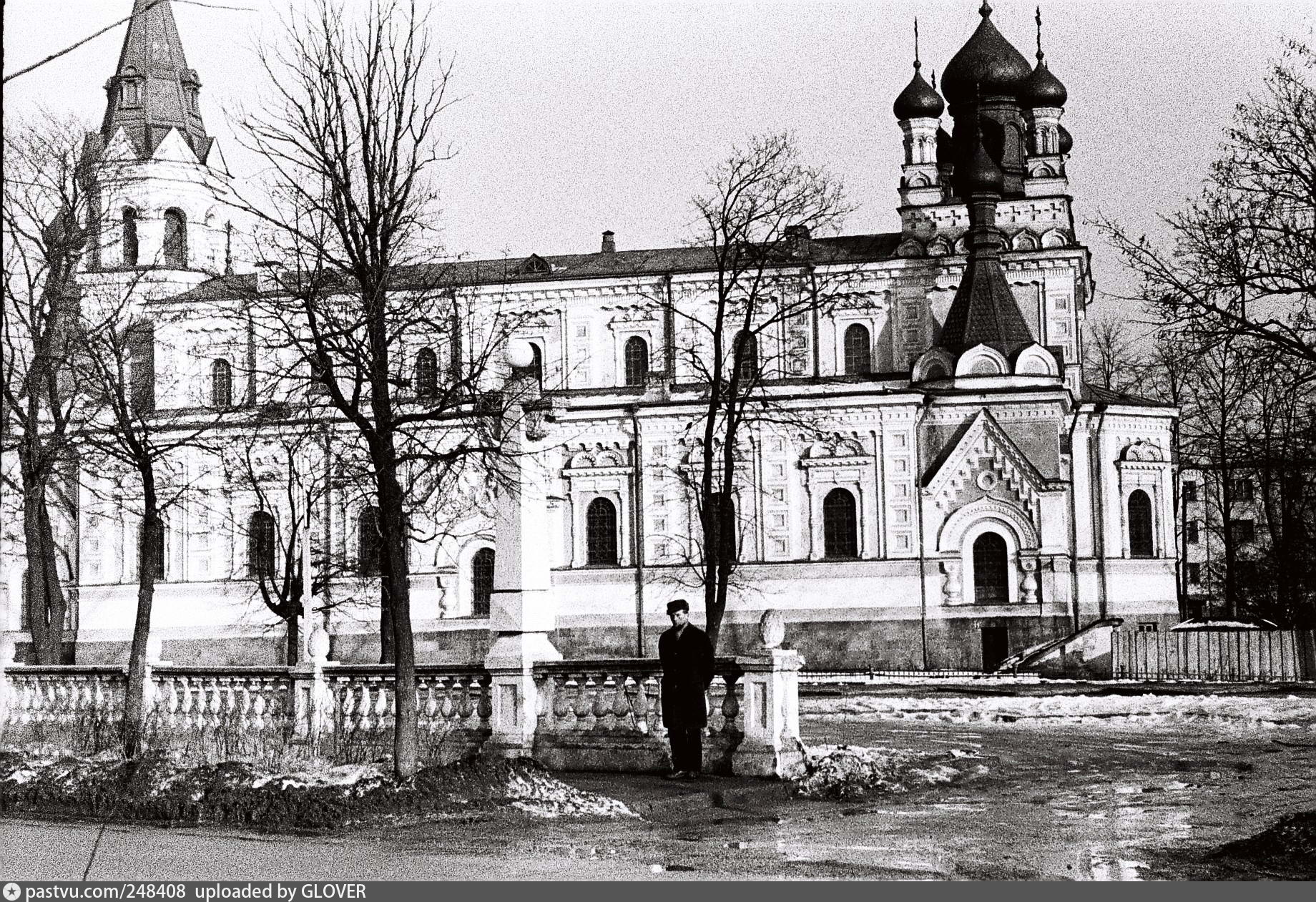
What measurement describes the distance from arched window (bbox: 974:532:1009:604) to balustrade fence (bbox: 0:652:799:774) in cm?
3039

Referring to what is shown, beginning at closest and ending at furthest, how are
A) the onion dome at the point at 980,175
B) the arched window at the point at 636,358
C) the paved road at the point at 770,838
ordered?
the paved road at the point at 770,838, the onion dome at the point at 980,175, the arched window at the point at 636,358

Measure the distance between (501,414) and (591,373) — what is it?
3951cm

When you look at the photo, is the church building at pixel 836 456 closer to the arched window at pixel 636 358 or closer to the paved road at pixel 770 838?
the arched window at pixel 636 358

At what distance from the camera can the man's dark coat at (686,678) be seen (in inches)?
582

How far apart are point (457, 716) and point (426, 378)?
129 inches

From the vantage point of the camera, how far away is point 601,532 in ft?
161

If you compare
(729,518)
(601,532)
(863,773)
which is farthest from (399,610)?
(601,532)

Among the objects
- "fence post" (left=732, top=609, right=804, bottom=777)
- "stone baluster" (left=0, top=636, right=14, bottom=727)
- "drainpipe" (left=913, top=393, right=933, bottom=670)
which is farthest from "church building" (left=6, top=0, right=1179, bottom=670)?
"fence post" (left=732, top=609, right=804, bottom=777)

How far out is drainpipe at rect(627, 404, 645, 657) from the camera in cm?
4769

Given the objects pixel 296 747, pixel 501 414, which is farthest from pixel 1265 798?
pixel 296 747

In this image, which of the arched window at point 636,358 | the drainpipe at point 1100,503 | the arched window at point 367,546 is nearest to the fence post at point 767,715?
the arched window at point 367,546

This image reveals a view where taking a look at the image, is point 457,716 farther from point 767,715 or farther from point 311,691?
point 767,715

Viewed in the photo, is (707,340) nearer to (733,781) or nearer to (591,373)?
(591,373)

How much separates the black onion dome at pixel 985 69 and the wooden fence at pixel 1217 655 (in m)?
23.5
